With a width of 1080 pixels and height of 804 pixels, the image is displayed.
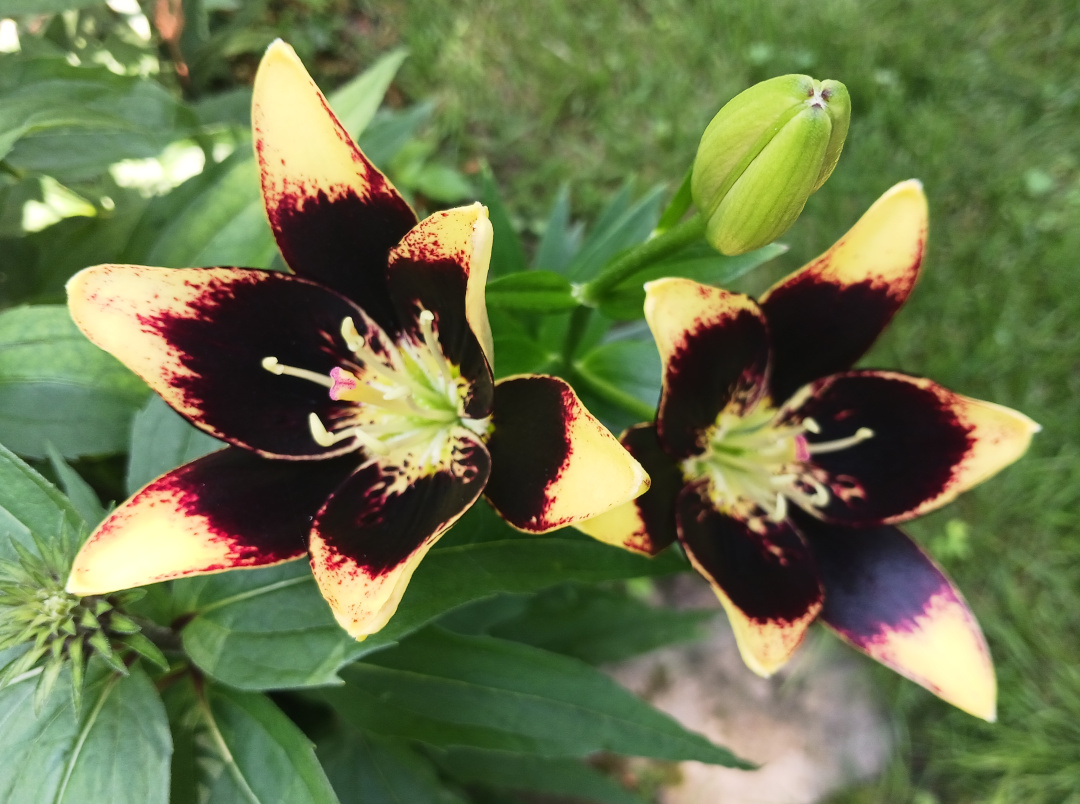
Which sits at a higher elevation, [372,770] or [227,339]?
[227,339]

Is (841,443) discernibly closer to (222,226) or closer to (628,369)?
(628,369)

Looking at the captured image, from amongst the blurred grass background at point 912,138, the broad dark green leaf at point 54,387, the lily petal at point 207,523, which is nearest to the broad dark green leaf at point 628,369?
the lily petal at point 207,523

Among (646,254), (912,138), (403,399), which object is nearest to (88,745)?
(403,399)

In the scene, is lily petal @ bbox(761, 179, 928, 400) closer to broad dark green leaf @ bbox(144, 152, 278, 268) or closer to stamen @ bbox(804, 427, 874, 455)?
stamen @ bbox(804, 427, 874, 455)

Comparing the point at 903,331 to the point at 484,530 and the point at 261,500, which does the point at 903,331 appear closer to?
the point at 484,530

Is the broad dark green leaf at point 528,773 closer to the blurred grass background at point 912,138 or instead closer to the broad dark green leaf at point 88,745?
the broad dark green leaf at point 88,745

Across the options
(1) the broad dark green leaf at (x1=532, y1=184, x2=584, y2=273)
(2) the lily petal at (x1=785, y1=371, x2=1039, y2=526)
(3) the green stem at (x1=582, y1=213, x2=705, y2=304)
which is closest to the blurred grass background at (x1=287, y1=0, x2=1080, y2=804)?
(1) the broad dark green leaf at (x1=532, y1=184, x2=584, y2=273)

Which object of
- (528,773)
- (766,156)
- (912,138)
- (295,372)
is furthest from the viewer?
(912,138)
